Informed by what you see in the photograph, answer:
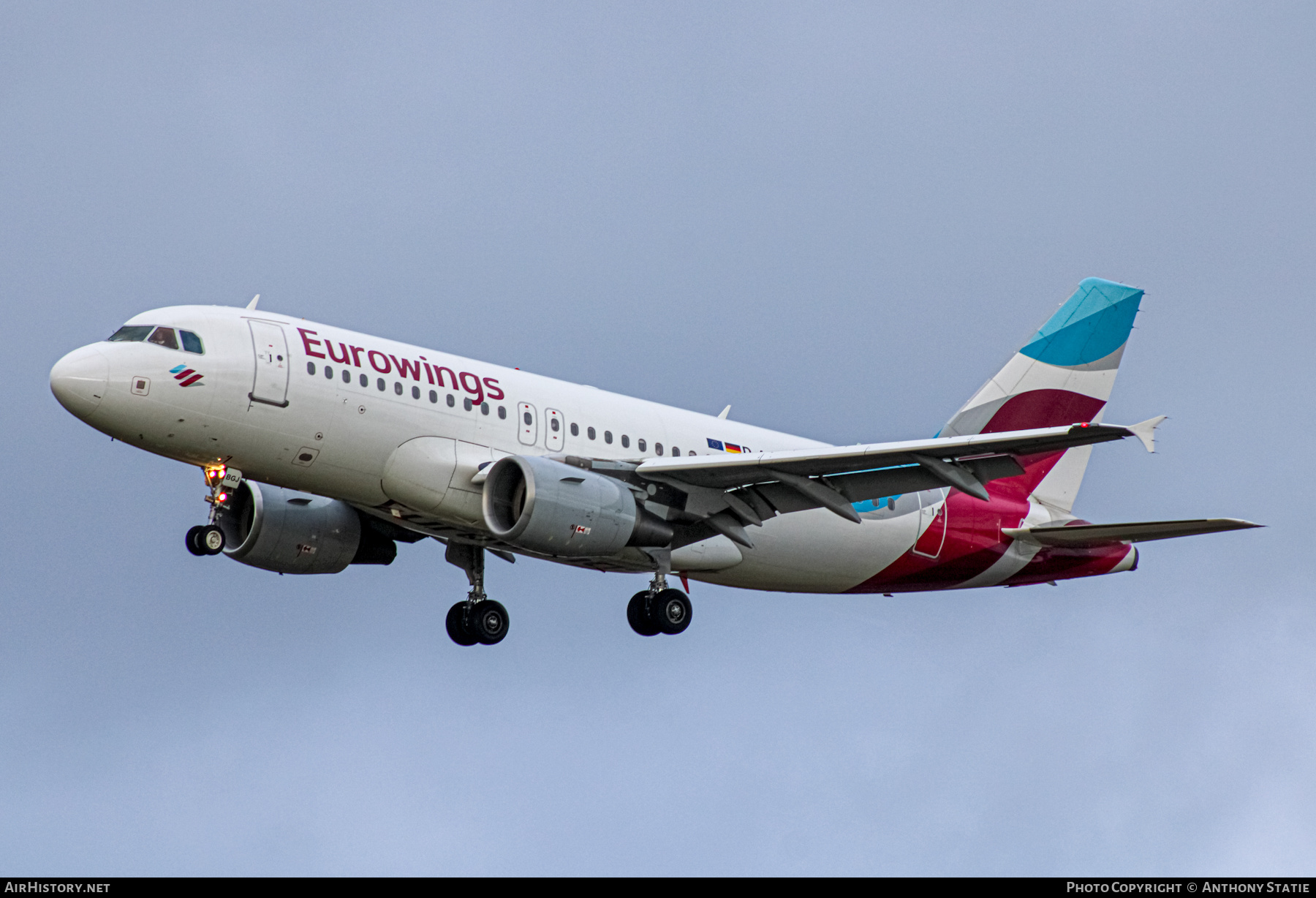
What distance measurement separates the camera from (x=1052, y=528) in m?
39.6

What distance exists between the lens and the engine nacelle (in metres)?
37.5

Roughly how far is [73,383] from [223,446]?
9.21 ft

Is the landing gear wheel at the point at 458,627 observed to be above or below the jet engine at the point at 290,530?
below

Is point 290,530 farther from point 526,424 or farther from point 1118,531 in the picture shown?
point 1118,531

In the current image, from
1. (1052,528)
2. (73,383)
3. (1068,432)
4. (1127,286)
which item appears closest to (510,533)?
(73,383)

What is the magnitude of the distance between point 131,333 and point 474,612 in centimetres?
1048

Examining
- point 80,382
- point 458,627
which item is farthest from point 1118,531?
point 80,382

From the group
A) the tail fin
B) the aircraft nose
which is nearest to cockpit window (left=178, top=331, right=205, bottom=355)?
the aircraft nose

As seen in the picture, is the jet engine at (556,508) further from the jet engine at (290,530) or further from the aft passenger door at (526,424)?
the jet engine at (290,530)

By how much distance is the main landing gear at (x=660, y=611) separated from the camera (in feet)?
118

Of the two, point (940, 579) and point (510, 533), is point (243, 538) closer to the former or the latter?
point (510, 533)

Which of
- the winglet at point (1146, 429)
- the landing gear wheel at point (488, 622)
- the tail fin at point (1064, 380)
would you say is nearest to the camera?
the winglet at point (1146, 429)

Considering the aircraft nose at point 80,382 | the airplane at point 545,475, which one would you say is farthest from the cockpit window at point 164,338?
the aircraft nose at point 80,382

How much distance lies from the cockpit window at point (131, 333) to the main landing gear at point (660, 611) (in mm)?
11326
